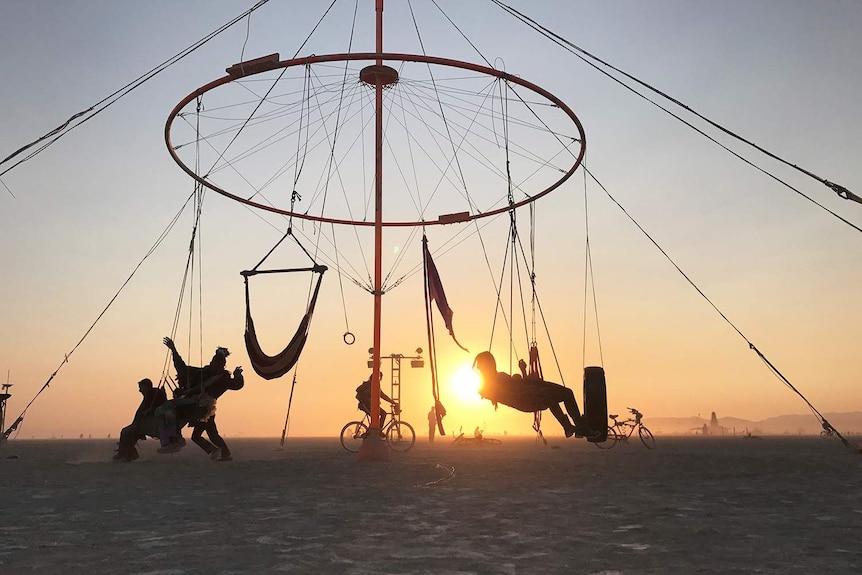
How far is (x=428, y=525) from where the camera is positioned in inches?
266

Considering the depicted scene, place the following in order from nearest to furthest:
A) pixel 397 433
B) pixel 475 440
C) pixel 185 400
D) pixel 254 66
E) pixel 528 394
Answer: pixel 528 394 < pixel 254 66 < pixel 185 400 < pixel 397 433 < pixel 475 440

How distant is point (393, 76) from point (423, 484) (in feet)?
36.0

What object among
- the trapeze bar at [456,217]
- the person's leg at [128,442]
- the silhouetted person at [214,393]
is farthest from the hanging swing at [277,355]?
the trapeze bar at [456,217]

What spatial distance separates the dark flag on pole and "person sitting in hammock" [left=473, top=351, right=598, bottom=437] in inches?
128

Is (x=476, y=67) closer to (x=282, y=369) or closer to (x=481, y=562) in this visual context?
(x=282, y=369)

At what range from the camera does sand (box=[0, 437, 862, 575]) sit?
5.06 m

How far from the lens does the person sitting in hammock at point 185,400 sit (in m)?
15.1

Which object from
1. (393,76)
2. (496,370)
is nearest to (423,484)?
(496,370)

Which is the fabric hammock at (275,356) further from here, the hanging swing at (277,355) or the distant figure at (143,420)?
the distant figure at (143,420)

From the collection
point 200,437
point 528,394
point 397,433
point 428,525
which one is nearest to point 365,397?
point 397,433

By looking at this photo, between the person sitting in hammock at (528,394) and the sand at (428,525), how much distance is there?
115 centimetres

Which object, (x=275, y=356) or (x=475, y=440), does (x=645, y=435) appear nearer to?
(x=475, y=440)

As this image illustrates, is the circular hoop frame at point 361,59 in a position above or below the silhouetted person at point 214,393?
above

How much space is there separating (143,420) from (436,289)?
7.76 m
